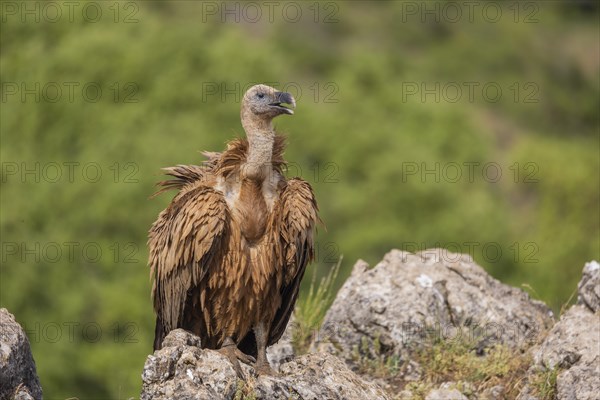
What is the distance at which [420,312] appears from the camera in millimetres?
12375

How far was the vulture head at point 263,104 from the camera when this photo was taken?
428 inches

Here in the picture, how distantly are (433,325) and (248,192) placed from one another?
2.82 metres

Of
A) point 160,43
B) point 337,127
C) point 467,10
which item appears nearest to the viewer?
point 160,43

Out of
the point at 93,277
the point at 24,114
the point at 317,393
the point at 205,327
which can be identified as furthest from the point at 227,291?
the point at 24,114

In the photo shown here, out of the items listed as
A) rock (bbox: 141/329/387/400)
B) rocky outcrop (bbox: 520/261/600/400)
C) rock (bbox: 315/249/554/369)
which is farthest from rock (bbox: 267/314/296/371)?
rocky outcrop (bbox: 520/261/600/400)

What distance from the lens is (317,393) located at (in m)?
9.73

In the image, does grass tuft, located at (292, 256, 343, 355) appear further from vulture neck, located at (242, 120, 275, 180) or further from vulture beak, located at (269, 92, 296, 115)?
vulture beak, located at (269, 92, 296, 115)

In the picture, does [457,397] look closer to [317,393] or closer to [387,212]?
[317,393]

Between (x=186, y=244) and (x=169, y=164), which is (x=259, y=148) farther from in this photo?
(x=169, y=164)

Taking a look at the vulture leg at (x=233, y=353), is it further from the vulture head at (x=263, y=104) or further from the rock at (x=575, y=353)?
the rock at (x=575, y=353)

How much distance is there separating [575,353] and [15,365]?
5.06 meters

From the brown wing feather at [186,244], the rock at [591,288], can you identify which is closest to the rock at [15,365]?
the brown wing feather at [186,244]

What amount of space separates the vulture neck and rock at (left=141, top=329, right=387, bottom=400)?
1.59 metres

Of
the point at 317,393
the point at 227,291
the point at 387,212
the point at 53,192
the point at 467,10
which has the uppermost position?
the point at 467,10
